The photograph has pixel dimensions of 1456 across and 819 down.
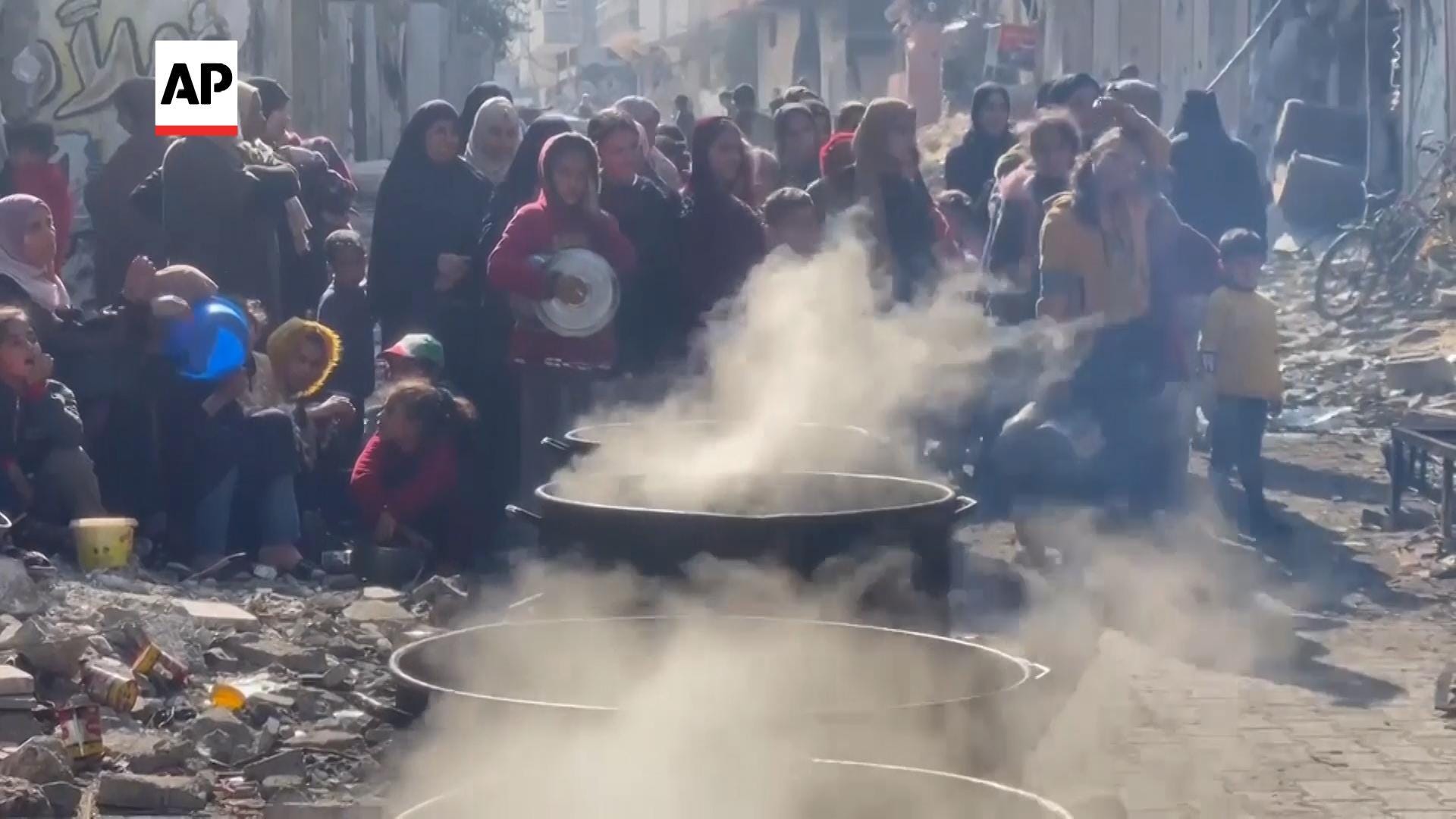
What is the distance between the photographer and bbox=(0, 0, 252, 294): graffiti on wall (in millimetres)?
14742

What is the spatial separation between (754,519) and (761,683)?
494 millimetres

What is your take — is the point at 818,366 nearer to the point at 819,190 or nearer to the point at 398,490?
the point at 398,490

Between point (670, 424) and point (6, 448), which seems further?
point (6, 448)

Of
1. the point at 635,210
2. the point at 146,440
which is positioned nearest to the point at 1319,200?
the point at 635,210

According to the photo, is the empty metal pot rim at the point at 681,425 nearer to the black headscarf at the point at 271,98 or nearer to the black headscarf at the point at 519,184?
the black headscarf at the point at 519,184

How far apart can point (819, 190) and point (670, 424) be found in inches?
185

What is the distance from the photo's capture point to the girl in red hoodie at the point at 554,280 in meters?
8.35

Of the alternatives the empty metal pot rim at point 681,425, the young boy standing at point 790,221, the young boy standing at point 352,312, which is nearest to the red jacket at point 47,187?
the young boy standing at point 352,312

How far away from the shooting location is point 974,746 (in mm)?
3500

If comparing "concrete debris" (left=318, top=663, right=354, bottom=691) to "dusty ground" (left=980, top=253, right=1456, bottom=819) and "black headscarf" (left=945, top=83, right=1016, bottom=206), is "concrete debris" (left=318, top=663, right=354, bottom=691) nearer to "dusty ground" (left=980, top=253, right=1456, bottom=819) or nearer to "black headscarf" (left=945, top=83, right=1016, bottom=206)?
"dusty ground" (left=980, top=253, right=1456, bottom=819)

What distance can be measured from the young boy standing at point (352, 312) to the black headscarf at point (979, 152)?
364 cm

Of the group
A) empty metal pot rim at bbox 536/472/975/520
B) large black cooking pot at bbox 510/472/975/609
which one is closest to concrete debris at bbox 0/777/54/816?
large black cooking pot at bbox 510/472/975/609

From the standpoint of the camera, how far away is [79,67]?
15.2m

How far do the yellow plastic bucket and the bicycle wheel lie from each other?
11.7m
